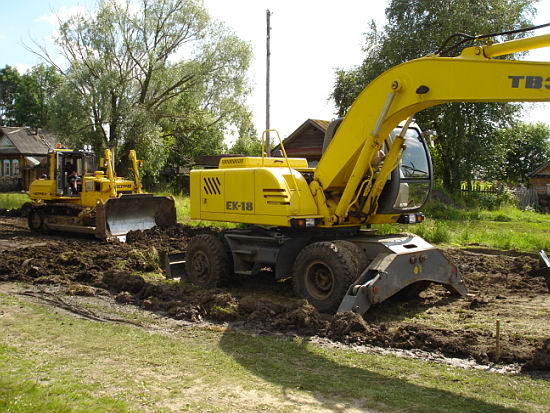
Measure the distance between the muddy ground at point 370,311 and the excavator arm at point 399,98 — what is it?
1670mm

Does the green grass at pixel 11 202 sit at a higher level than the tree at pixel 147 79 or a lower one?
lower

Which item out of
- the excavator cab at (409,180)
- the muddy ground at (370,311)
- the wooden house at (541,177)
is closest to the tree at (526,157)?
the wooden house at (541,177)

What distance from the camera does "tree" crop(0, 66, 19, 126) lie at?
69.2 metres

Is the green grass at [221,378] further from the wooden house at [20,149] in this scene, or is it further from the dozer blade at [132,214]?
the wooden house at [20,149]

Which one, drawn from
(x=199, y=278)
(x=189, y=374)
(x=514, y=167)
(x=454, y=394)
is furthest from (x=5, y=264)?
(x=514, y=167)

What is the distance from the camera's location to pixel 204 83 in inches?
1212

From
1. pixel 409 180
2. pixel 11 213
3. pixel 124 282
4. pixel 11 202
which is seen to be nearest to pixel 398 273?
pixel 409 180

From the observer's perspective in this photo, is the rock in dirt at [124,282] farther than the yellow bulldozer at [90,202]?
No

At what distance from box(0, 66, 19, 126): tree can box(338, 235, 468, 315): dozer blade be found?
229 feet

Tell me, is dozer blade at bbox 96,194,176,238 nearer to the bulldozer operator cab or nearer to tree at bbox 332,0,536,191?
the bulldozer operator cab

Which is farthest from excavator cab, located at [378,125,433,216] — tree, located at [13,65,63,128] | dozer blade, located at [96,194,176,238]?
tree, located at [13,65,63,128]

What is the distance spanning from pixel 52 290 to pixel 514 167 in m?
46.0

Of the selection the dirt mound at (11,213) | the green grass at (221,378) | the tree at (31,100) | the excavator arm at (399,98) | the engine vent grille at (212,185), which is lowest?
the green grass at (221,378)

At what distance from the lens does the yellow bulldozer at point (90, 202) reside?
15.4 meters
